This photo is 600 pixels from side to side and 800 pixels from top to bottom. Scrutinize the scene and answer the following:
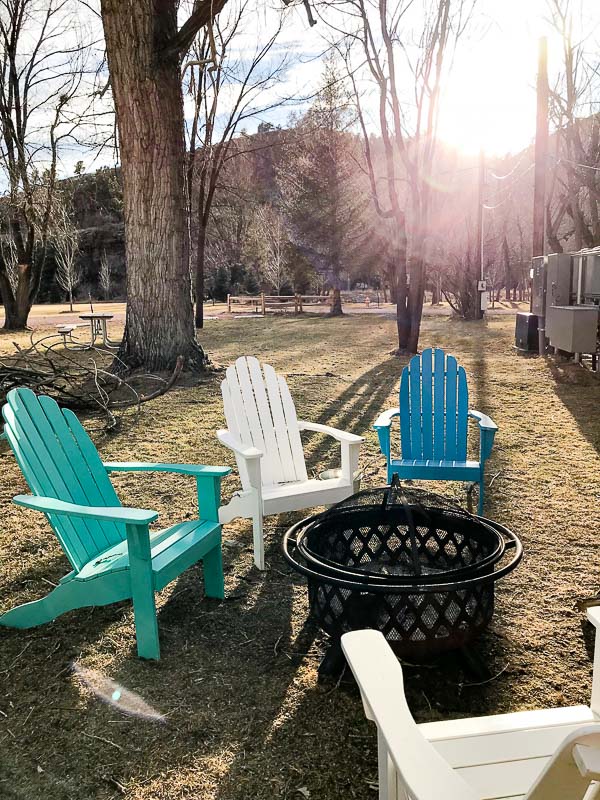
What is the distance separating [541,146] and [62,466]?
13102mm

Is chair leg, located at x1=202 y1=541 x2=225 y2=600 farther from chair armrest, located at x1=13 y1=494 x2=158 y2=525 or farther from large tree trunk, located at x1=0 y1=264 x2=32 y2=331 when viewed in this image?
large tree trunk, located at x1=0 y1=264 x2=32 y2=331

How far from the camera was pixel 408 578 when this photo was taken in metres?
2.15

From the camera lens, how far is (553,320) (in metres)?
9.98

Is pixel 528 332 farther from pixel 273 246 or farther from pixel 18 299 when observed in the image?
pixel 273 246

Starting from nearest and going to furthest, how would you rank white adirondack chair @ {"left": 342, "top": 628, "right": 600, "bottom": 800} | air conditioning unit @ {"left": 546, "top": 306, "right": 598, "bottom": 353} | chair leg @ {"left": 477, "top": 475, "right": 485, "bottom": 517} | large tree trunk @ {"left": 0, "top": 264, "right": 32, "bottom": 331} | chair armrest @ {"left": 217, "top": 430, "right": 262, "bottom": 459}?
white adirondack chair @ {"left": 342, "top": 628, "right": 600, "bottom": 800}, chair armrest @ {"left": 217, "top": 430, "right": 262, "bottom": 459}, chair leg @ {"left": 477, "top": 475, "right": 485, "bottom": 517}, air conditioning unit @ {"left": 546, "top": 306, "right": 598, "bottom": 353}, large tree trunk @ {"left": 0, "top": 264, "right": 32, "bottom": 331}

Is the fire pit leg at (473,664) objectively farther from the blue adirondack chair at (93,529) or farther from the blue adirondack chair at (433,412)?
the blue adirondack chair at (433,412)

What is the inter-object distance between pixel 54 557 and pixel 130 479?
1.34 m

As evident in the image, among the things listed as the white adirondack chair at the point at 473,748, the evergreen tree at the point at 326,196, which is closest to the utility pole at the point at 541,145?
the white adirondack chair at the point at 473,748

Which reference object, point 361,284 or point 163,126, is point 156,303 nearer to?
point 163,126

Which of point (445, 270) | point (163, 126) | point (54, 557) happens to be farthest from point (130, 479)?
point (445, 270)

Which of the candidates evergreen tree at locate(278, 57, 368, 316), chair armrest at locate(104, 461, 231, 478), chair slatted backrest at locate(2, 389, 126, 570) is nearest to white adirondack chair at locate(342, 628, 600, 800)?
chair armrest at locate(104, 461, 231, 478)

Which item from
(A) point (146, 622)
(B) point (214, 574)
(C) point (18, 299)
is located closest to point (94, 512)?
(A) point (146, 622)

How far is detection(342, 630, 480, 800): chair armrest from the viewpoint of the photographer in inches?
36.9

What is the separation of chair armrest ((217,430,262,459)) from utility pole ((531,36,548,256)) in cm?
1156
